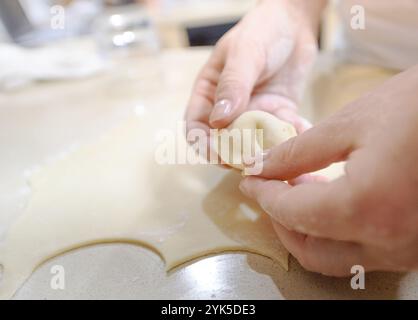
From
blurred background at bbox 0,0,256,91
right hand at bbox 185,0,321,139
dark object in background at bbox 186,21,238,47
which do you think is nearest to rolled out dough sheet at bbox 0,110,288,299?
right hand at bbox 185,0,321,139

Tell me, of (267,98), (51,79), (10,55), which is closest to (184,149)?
(267,98)

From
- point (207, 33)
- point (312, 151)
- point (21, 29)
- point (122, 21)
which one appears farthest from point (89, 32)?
point (312, 151)

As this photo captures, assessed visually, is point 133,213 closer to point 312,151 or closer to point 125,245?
point 125,245

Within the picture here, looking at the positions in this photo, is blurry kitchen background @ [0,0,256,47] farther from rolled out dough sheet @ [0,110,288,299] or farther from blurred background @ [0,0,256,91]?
rolled out dough sheet @ [0,110,288,299]

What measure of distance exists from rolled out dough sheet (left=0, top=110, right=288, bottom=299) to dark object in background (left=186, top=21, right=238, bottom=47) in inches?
59.3

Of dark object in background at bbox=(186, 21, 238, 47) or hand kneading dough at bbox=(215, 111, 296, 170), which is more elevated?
hand kneading dough at bbox=(215, 111, 296, 170)

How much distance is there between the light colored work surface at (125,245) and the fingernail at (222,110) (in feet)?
0.72

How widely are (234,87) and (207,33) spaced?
5.44 feet

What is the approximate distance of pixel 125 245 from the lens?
62cm

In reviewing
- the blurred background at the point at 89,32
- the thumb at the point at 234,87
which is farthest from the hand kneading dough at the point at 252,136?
the blurred background at the point at 89,32

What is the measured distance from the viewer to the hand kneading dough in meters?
0.64

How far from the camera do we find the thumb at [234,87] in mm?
670

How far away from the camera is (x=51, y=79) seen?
51.6 inches
